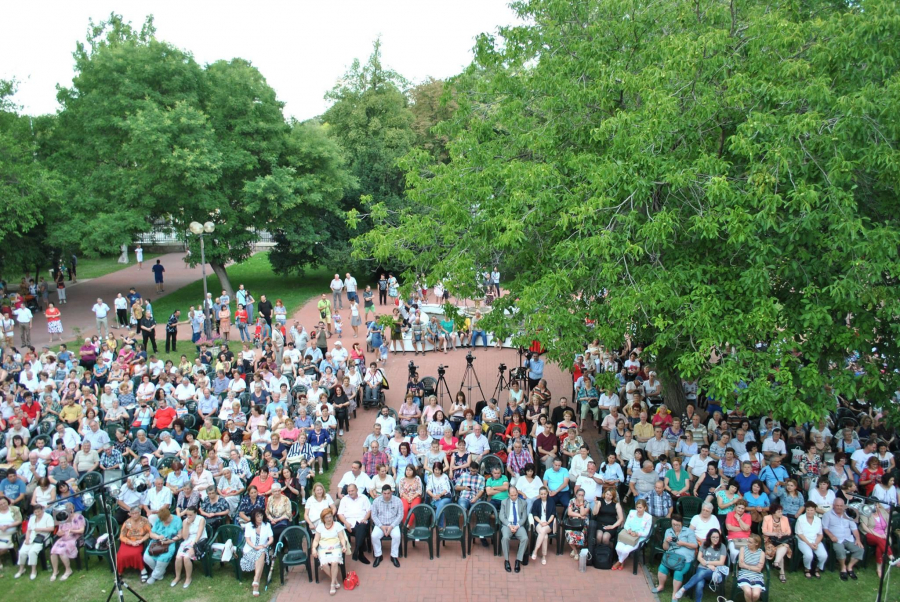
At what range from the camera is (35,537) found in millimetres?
9500

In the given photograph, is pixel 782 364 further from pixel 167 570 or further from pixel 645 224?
pixel 167 570

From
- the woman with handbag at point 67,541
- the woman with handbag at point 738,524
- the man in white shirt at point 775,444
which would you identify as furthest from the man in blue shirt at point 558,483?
the woman with handbag at point 67,541

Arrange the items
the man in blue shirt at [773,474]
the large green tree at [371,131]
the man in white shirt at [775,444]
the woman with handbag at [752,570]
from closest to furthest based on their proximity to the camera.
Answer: the woman with handbag at [752,570] < the man in blue shirt at [773,474] < the man in white shirt at [775,444] < the large green tree at [371,131]

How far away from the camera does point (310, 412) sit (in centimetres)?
1320

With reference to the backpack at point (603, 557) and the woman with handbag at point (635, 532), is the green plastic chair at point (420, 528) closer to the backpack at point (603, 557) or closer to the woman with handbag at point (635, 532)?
the backpack at point (603, 557)

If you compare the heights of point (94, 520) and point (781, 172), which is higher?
point (781, 172)

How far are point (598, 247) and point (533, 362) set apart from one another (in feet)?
20.7

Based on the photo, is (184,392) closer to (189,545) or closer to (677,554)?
(189,545)

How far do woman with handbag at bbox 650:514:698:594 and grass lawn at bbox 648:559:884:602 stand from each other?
20 cm

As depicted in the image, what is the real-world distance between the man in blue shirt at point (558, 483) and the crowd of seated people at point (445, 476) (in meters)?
0.03

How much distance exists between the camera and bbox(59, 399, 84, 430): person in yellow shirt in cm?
1312

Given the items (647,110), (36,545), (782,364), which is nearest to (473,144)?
(647,110)

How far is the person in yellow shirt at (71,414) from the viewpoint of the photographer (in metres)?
13.1

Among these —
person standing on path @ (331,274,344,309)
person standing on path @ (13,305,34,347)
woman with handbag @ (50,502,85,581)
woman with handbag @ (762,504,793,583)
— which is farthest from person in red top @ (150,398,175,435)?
person standing on path @ (331,274,344,309)
